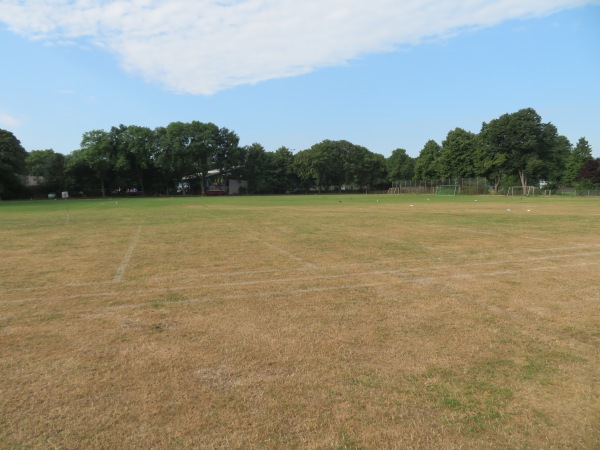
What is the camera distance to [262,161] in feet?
299

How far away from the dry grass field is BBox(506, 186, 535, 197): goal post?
6325 centimetres

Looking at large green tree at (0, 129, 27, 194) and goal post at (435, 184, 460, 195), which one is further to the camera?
goal post at (435, 184, 460, 195)

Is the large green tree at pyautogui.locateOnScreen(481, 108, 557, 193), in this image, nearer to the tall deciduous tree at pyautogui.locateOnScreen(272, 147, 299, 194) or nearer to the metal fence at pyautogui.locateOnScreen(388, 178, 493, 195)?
the metal fence at pyautogui.locateOnScreen(388, 178, 493, 195)

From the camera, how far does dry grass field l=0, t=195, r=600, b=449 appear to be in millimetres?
3002

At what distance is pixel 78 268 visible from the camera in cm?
898

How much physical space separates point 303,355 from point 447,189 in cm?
7544

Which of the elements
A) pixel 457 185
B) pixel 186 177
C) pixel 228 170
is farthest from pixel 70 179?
pixel 457 185

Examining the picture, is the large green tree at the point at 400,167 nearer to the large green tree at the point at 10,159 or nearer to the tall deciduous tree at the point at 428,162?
the tall deciduous tree at the point at 428,162

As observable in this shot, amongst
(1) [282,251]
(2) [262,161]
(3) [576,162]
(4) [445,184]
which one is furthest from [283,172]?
(1) [282,251]

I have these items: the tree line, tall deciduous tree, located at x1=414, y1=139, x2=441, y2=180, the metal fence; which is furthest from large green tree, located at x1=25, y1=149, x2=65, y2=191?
tall deciduous tree, located at x1=414, y1=139, x2=441, y2=180

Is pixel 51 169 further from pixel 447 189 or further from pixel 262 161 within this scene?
pixel 447 189

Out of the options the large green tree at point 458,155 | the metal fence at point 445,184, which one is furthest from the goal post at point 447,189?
the large green tree at point 458,155

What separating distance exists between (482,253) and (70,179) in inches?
3132

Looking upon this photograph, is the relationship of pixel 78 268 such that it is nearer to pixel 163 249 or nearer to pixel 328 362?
pixel 163 249
